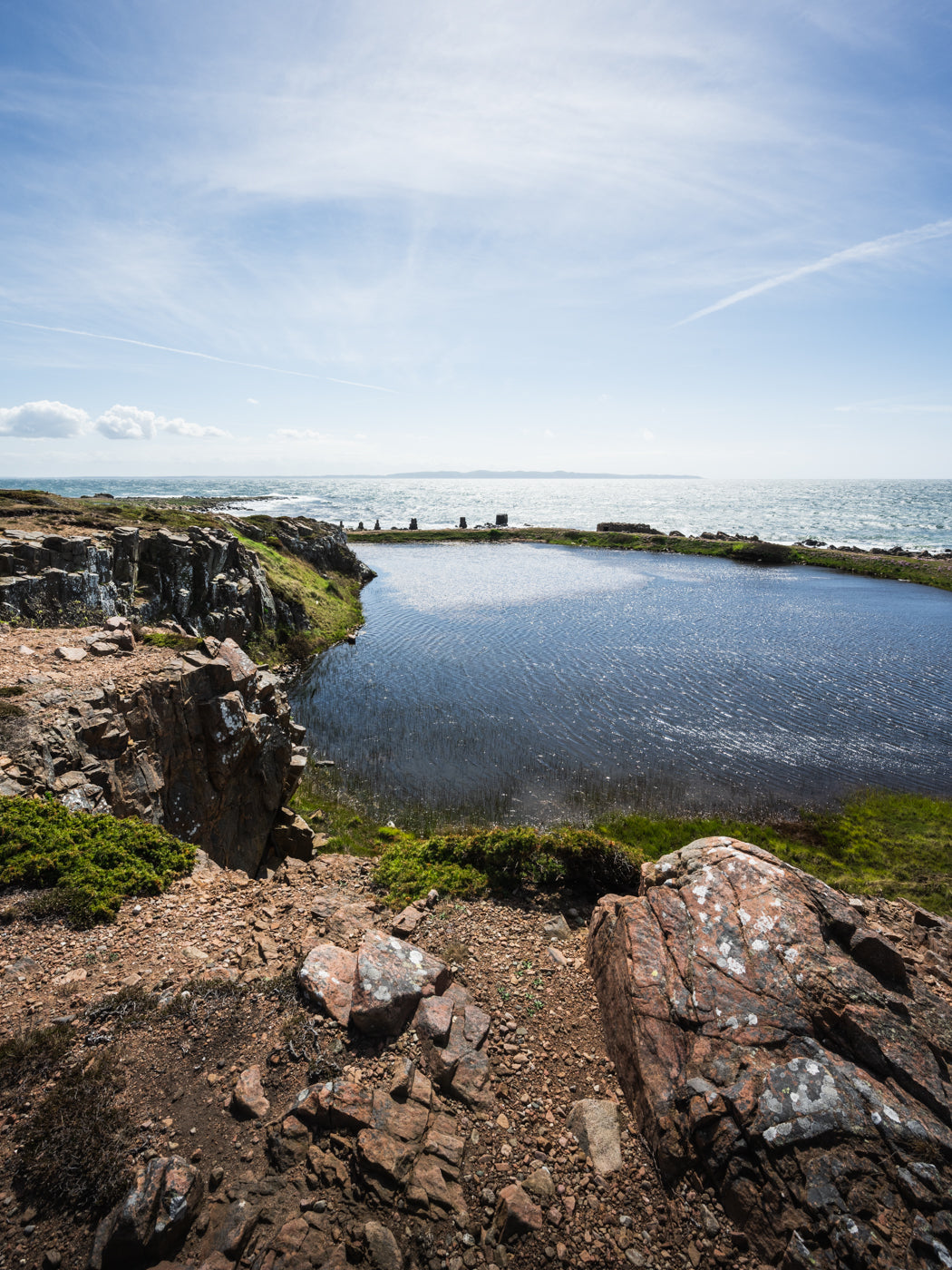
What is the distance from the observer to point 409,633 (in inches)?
1676

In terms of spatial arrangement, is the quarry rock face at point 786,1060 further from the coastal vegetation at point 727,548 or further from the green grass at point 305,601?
the coastal vegetation at point 727,548

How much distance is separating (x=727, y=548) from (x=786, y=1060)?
96.1 metres

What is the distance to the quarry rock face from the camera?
19.7ft

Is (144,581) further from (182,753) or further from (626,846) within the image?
(626,846)

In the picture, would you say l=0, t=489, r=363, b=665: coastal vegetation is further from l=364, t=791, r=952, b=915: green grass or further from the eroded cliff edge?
l=364, t=791, r=952, b=915: green grass

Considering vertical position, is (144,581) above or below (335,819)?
above

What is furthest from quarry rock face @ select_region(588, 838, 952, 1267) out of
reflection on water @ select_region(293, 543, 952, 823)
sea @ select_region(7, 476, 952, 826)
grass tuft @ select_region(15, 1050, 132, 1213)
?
reflection on water @ select_region(293, 543, 952, 823)

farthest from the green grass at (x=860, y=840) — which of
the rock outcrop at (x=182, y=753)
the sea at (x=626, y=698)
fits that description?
the rock outcrop at (x=182, y=753)

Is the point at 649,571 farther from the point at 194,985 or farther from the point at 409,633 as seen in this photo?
the point at 194,985

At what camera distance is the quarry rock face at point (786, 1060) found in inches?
236

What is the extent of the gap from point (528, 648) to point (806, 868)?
23463mm

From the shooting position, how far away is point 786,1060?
7.24 metres

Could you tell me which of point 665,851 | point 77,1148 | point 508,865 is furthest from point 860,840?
point 77,1148

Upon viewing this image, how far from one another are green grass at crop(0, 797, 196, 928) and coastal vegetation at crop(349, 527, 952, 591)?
8497cm
